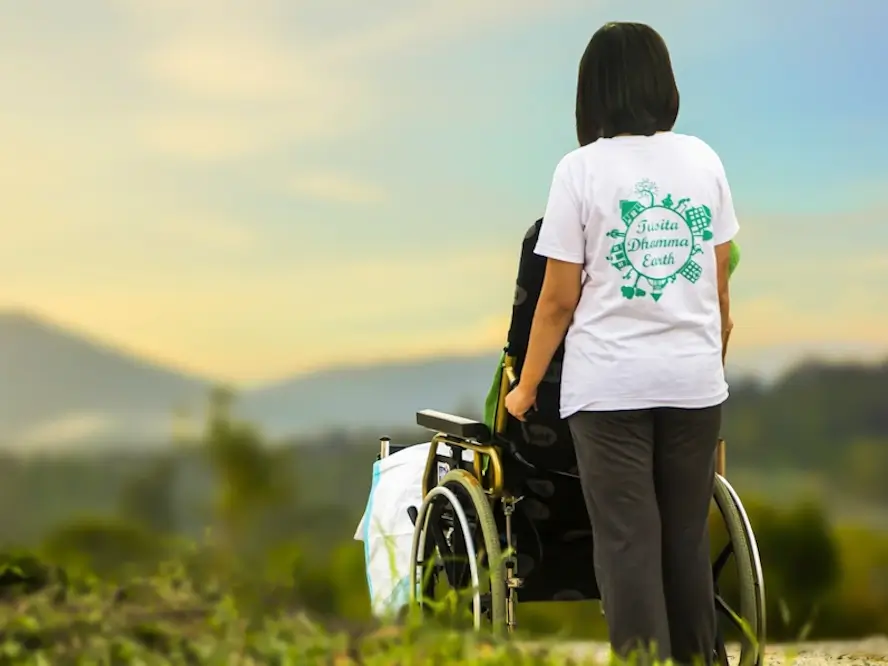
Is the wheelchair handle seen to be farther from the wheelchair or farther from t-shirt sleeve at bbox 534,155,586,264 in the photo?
t-shirt sleeve at bbox 534,155,586,264

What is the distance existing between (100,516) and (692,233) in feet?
4.47

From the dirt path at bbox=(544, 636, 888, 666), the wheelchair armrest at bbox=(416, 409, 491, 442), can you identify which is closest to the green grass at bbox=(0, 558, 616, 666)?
the wheelchair armrest at bbox=(416, 409, 491, 442)

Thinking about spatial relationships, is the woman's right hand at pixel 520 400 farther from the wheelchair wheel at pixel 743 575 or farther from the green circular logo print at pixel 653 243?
the wheelchair wheel at pixel 743 575

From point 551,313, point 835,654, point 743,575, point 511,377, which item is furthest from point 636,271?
point 835,654

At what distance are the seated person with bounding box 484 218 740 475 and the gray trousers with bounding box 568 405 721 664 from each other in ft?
0.98

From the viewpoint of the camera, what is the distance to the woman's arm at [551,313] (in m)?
2.65

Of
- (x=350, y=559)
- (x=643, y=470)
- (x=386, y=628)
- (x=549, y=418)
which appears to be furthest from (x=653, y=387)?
(x=350, y=559)

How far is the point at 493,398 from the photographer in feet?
10.5

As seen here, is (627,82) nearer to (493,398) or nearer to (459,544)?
(493,398)

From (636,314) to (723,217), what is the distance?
0.33 metres

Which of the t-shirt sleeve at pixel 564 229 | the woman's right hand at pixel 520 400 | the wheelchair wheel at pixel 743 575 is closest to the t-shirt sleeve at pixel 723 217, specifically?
the t-shirt sleeve at pixel 564 229

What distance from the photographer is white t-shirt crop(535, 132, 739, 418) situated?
2625 millimetres

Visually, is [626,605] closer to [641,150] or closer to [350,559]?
[641,150]

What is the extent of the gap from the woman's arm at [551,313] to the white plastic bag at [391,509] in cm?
84
